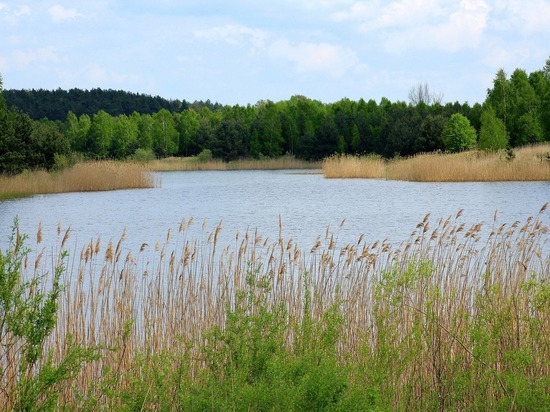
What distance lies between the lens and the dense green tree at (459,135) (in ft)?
156

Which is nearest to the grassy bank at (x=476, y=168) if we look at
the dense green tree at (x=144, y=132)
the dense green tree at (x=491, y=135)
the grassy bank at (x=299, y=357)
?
the dense green tree at (x=491, y=135)

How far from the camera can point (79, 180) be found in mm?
31844

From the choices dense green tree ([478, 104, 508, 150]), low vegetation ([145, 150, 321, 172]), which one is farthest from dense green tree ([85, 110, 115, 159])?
dense green tree ([478, 104, 508, 150])

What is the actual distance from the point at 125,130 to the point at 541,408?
73.5m

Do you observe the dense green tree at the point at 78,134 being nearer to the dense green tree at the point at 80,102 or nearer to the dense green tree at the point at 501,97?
the dense green tree at the point at 80,102

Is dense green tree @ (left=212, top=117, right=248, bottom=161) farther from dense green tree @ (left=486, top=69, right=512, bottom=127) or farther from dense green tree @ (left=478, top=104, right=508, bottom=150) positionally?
dense green tree @ (left=478, top=104, right=508, bottom=150)

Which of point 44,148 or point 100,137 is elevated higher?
point 100,137

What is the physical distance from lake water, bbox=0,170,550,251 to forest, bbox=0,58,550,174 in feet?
16.7

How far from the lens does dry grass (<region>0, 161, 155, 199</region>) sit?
30.5 meters

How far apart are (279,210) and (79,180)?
42.2 ft

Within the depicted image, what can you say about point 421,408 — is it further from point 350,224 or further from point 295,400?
point 350,224

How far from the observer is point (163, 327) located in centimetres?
657

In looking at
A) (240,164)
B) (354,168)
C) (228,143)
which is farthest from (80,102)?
(354,168)

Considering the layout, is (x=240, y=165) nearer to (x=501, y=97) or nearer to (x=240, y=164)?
(x=240, y=164)
